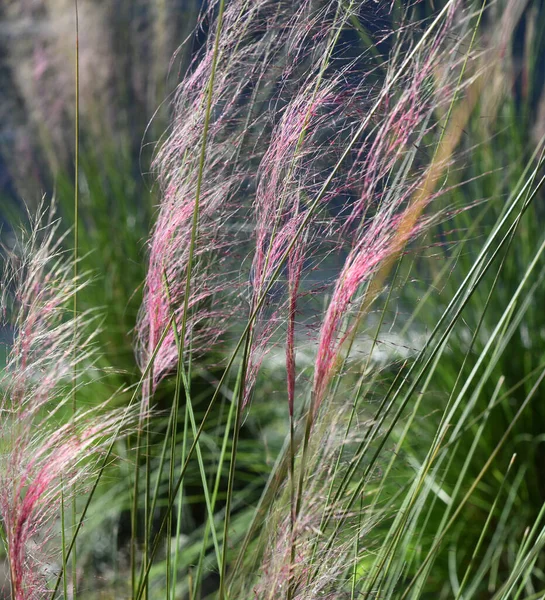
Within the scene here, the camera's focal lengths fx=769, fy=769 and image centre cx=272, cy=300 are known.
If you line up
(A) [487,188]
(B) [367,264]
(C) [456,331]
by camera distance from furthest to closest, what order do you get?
(A) [487,188] < (C) [456,331] < (B) [367,264]

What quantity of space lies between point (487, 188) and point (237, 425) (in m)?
1.36

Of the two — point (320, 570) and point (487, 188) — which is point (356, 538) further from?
point (487, 188)

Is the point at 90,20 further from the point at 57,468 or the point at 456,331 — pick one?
the point at 57,468

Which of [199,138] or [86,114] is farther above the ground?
[199,138]

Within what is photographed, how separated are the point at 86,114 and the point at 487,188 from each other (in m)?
1.31

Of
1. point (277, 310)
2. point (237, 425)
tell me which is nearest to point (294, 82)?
point (277, 310)

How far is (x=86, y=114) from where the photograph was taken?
247cm

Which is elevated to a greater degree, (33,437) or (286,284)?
(286,284)

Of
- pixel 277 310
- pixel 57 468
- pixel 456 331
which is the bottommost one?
pixel 456 331

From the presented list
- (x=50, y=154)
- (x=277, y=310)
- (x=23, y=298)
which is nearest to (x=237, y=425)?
(x=277, y=310)

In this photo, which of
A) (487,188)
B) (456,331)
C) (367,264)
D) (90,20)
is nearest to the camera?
(367,264)

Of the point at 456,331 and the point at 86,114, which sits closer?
the point at 456,331

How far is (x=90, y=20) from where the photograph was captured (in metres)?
2.40

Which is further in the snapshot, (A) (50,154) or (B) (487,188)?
(A) (50,154)
